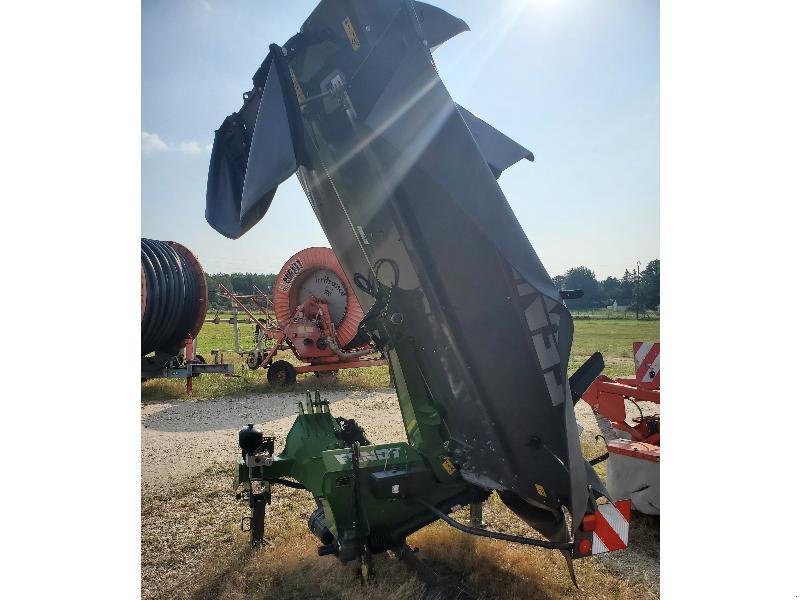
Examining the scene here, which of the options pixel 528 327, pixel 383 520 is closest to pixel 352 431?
pixel 383 520

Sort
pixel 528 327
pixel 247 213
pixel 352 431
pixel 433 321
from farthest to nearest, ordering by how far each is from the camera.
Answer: pixel 352 431, pixel 433 321, pixel 528 327, pixel 247 213

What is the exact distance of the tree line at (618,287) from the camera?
5.33 feet

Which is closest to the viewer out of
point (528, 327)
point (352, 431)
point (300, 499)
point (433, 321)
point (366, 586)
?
point (528, 327)

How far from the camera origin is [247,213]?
58.2 inches

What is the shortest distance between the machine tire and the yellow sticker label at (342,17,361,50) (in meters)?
5.39

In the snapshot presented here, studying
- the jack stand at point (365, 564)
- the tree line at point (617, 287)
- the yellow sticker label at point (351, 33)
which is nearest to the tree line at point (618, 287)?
the tree line at point (617, 287)

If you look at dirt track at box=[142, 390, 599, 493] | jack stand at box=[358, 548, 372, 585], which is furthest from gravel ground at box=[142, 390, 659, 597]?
jack stand at box=[358, 548, 372, 585]

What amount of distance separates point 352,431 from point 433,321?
93cm

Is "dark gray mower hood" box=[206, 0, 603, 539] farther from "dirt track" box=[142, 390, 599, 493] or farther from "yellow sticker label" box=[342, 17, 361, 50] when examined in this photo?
"dirt track" box=[142, 390, 599, 493]

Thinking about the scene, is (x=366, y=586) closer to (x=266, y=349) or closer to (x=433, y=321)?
(x=433, y=321)

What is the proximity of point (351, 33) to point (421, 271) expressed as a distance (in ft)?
2.51

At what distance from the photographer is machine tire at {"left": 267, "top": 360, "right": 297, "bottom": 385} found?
658 cm

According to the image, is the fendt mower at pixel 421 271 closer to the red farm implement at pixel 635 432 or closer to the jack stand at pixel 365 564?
the jack stand at pixel 365 564

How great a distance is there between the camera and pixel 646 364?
2.83 meters
